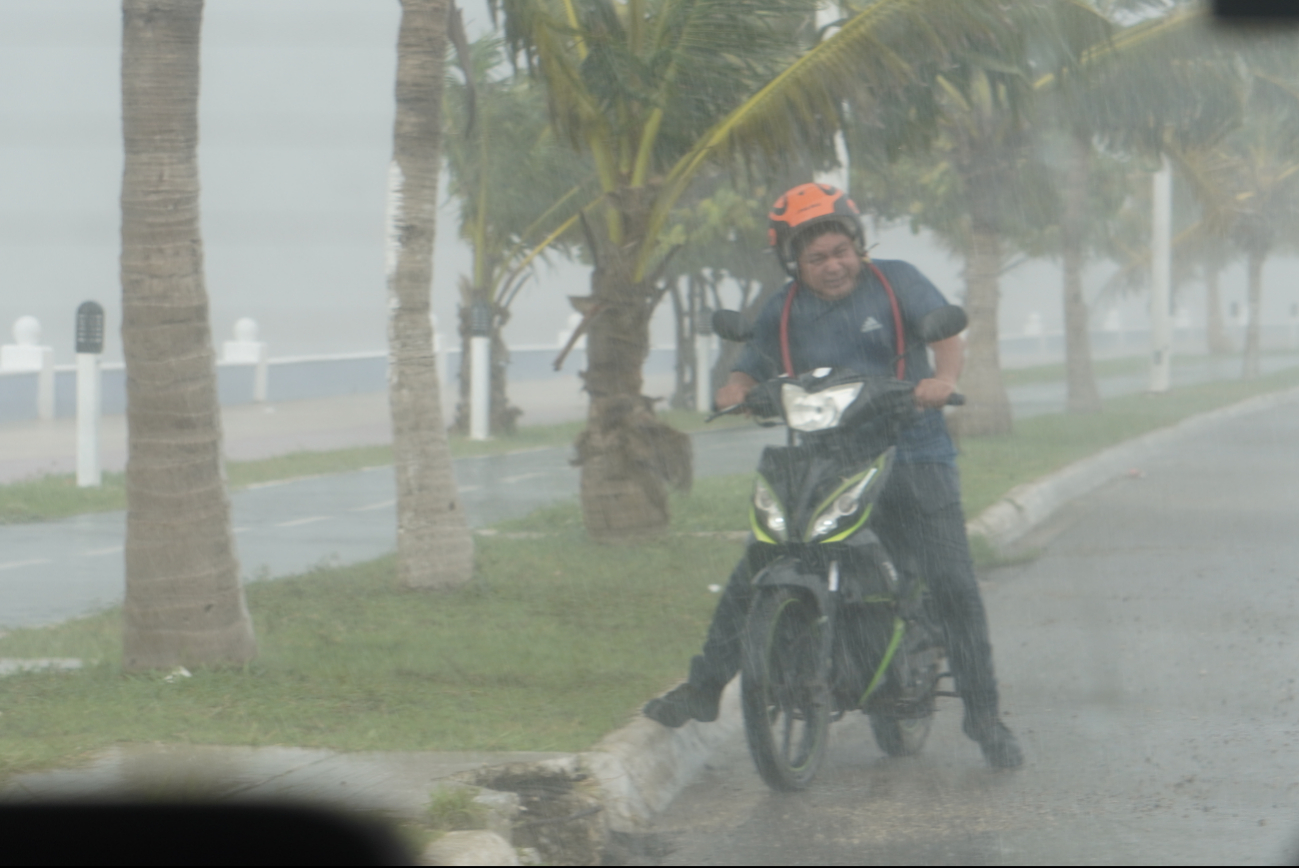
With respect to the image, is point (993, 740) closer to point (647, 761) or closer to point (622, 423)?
point (647, 761)

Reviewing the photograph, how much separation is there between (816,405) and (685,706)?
1.02 metres

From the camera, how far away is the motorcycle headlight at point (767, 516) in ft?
16.4

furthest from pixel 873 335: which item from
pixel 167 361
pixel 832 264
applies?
pixel 167 361

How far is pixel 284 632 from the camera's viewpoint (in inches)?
299

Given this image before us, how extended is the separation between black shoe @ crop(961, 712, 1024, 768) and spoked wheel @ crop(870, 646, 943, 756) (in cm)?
14

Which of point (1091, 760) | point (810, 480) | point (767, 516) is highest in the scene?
point (810, 480)

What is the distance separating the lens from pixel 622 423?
10562 mm

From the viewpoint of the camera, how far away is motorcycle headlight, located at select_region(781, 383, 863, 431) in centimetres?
496

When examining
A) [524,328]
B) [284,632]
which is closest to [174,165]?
[284,632]

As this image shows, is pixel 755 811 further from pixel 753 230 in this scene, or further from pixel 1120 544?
pixel 753 230

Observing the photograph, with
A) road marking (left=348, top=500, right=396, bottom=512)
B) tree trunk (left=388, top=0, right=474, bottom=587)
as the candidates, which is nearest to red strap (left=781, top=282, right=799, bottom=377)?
tree trunk (left=388, top=0, right=474, bottom=587)

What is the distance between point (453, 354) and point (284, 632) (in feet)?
90.3

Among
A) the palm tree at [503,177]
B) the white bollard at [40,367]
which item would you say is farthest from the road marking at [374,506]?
the white bollard at [40,367]

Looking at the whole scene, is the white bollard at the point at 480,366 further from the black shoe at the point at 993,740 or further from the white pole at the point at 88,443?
the black shoe at the point at 993,740
